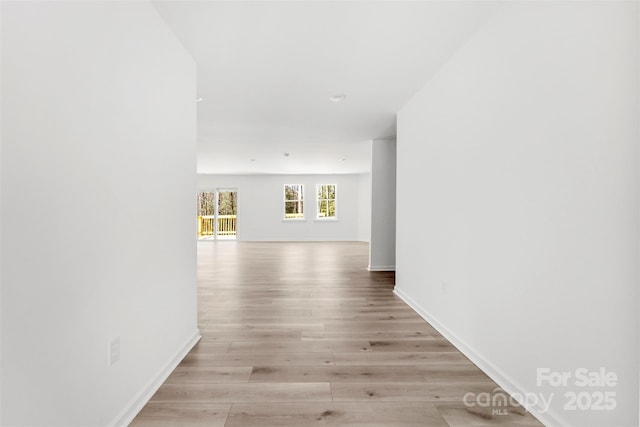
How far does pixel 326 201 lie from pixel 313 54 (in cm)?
816

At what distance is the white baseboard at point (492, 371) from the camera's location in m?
A: 1.43

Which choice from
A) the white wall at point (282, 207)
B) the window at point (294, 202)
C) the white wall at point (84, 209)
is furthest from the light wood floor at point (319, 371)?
the window at point (294, 202)

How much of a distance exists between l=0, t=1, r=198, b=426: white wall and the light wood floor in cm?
33

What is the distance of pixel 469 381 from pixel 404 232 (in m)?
1.86

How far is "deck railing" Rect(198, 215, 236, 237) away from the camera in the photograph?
35.1ft

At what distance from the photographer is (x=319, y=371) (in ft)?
6.31

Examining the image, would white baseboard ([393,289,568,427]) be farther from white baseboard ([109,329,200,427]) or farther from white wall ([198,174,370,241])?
white wall ([198,174,370,241])

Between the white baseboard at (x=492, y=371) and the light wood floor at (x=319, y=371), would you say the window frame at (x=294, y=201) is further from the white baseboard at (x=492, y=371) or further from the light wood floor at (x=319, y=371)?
the white baseboard at (x=492, y=371)

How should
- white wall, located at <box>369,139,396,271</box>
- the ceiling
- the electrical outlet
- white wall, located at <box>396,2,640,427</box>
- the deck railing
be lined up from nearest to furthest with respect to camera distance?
1. white wall, located at <box>396,2,640,427</box>
2. the electrical outlet
3. the ceiling
4. white wall, located at <box>369,139,396,271</box>
5. the deck railing

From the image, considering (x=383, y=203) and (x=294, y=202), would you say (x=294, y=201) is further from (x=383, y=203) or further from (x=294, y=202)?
(x=383, y=203)

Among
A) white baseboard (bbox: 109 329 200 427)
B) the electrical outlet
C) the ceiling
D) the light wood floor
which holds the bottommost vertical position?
the light wood floor

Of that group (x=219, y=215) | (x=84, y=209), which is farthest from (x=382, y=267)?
(x=219, y=215)

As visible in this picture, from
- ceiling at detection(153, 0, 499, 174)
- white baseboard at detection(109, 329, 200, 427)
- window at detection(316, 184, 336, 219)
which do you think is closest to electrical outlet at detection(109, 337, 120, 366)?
white baseboard at detection(109, 329, 200, 427)

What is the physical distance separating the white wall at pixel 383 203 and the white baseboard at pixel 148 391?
11.9 feet
